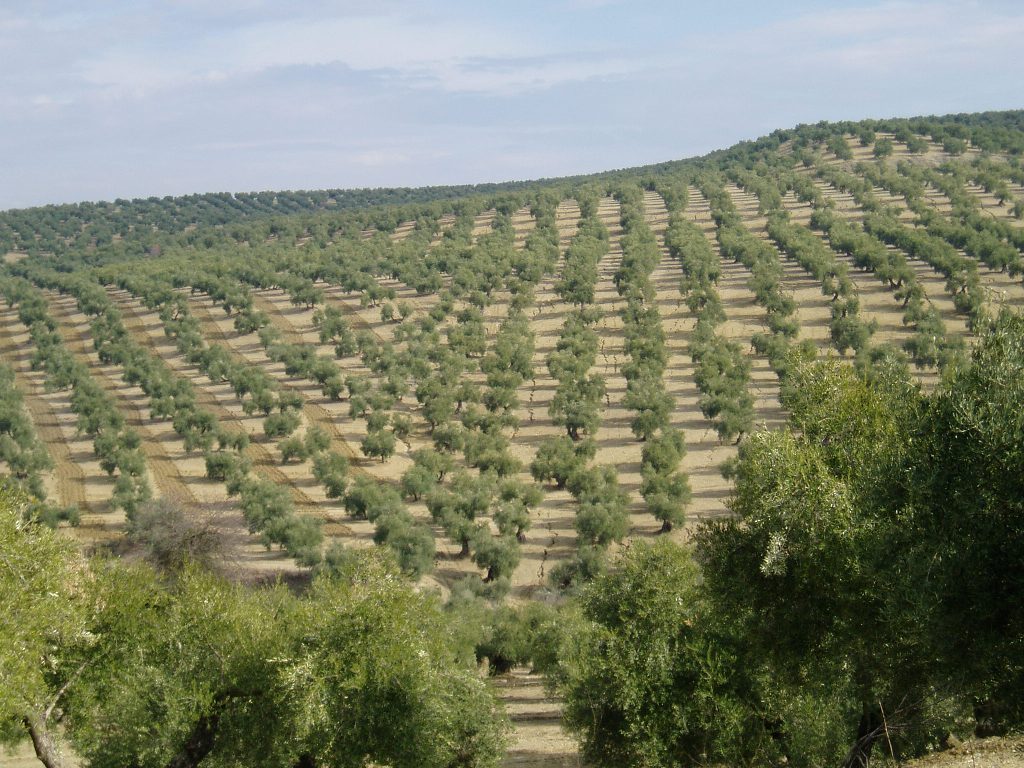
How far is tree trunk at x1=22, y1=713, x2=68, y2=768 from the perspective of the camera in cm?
1897

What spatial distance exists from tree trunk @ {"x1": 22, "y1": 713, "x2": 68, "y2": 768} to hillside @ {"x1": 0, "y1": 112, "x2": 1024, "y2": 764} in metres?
13.7

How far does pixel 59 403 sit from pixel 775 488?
280ft

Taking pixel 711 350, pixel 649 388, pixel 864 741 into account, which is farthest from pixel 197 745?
pixel 711 350

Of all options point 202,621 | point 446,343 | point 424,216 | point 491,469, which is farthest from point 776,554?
point 424,216

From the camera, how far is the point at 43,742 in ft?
63.1

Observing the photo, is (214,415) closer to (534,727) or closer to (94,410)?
(94,410)

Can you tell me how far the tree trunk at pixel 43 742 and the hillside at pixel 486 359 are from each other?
1374cm

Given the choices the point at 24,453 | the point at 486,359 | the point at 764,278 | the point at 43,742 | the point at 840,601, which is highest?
the point at 764,278

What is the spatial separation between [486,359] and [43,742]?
68068mm

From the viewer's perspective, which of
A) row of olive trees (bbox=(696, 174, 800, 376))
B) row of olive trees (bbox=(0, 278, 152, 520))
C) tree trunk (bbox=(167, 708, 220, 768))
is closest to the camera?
tree trunk (bbox=(167, 708, 220, 768))

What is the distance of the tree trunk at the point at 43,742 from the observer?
747 inches

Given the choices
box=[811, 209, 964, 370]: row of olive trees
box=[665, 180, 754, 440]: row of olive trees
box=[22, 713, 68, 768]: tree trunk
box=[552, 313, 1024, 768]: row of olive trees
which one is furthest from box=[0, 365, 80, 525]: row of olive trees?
box=[811, 209, 964, 370]: row of olive trees

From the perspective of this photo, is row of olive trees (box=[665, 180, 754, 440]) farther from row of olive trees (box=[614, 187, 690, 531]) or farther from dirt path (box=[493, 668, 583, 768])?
dirt path (box=[493, 668, 583, 768])

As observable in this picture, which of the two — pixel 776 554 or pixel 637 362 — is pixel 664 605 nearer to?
pixel 776 554
